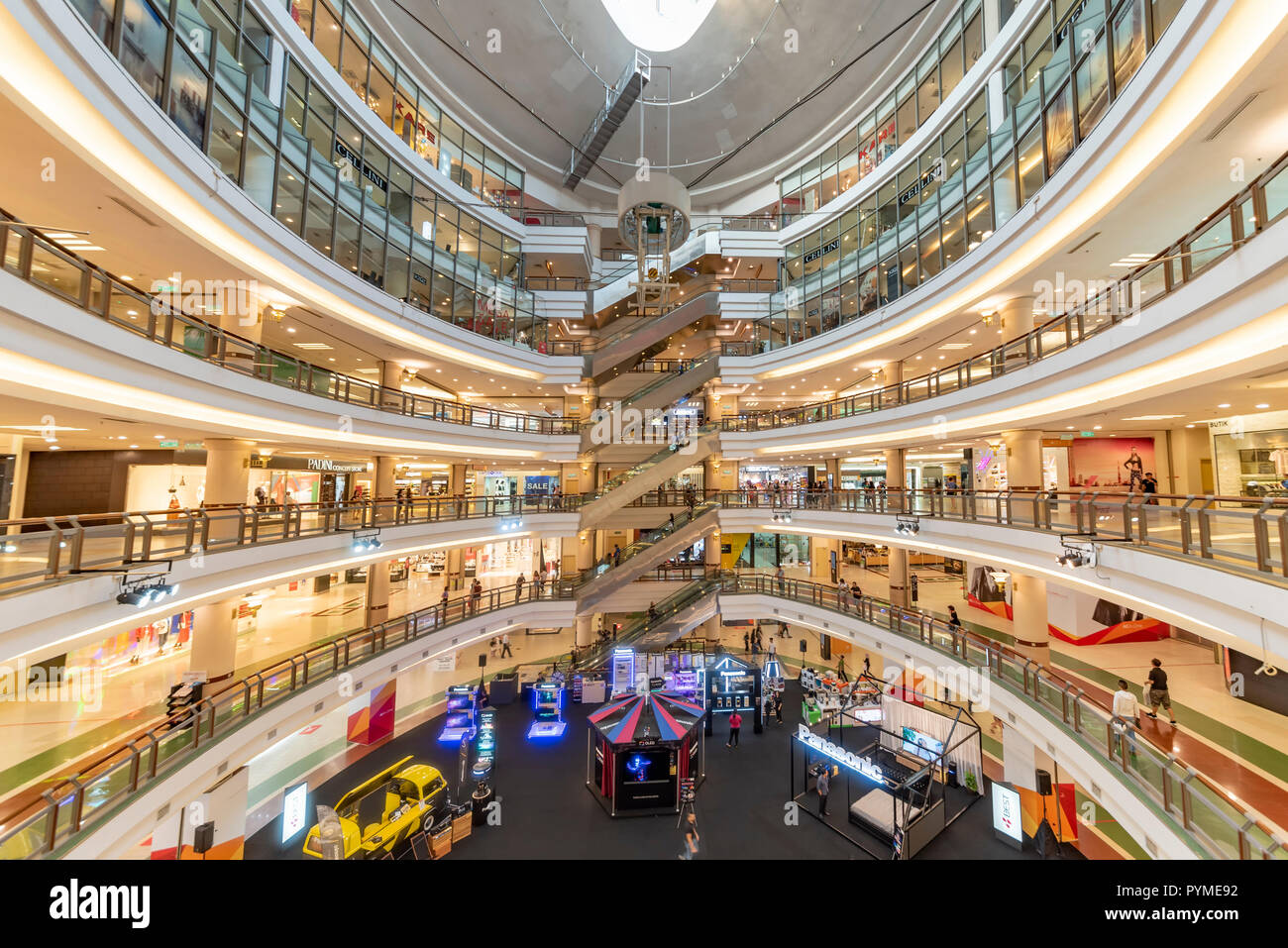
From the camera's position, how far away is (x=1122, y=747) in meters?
7.62

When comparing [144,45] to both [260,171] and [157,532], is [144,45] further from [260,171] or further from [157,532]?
[157,532]

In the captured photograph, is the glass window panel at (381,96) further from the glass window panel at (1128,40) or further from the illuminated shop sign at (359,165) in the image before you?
the glass window panel at (1128,40)

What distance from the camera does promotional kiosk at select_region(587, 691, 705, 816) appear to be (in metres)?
12.9

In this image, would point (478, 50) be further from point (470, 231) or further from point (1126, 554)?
point (1126, 554)

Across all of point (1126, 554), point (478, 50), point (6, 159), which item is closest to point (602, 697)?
point (1126, 554)

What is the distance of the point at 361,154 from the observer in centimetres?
1648

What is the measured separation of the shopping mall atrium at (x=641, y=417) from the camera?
6.77 metres

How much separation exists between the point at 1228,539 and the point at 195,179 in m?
15.4

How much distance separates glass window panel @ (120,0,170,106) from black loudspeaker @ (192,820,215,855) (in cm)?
1262

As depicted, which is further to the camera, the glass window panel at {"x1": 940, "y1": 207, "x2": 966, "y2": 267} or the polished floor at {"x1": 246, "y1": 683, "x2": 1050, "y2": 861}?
the glass window panel at {"x1": 940, "y1": 207, "x2": 966, "y2": 267}

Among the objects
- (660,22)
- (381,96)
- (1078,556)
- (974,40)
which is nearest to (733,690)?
(1078,556)

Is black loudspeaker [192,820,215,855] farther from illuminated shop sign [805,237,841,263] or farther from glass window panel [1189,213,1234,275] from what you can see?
illuminated shop sign [805,237,841,263]

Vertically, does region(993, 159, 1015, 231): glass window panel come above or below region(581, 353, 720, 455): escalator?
above

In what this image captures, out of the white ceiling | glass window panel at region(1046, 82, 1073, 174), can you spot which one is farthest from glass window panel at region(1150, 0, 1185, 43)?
the white ceiling
